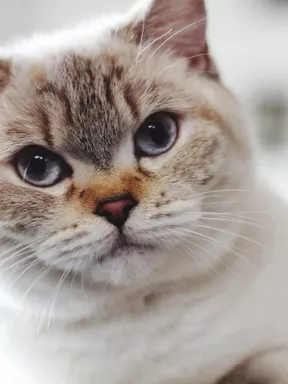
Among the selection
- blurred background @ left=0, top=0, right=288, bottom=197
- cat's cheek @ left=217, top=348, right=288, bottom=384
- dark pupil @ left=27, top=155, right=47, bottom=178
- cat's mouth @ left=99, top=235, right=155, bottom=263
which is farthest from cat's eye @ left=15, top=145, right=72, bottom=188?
blurred background @ left=0, top=0, right=288, bottom=197

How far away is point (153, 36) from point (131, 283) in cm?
33

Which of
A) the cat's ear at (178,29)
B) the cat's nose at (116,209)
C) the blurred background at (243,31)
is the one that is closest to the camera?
the cat's nose at (116,209)

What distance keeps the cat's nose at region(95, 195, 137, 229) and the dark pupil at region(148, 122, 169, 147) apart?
107 millimetres

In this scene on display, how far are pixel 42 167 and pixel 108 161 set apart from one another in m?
0.08

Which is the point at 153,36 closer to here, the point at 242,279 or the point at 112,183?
the point at 112,183

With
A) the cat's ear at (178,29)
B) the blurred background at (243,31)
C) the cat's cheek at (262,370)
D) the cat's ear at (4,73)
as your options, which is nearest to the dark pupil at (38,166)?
the cat's ear at (4,73)

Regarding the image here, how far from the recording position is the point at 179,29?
2.88 feet

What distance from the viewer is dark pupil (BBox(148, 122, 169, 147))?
817 millimetres

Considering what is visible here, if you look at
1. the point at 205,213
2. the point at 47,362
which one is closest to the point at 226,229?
the point at 205,213

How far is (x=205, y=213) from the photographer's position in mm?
807

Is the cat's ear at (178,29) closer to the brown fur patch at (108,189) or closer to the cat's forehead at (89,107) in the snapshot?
the cat's forehead at (89,107)

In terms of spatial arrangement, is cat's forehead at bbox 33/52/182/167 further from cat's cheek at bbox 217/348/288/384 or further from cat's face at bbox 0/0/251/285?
cat's cheek at bbox 217/348/288/384

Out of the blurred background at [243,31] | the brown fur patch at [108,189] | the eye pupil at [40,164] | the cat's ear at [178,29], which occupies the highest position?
the blurred background at [243,31]

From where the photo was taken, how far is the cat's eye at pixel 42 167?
79 cm
